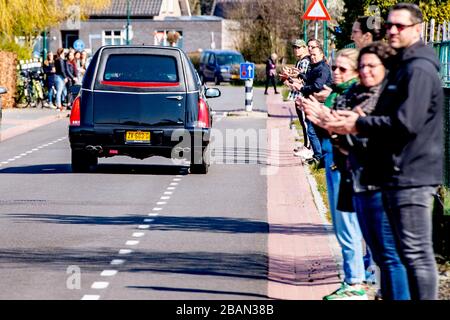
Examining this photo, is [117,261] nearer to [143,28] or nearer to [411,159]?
[411,159]

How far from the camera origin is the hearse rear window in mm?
18203

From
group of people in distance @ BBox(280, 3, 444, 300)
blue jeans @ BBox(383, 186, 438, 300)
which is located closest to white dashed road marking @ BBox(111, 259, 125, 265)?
group of people in distance @ BBox(280, 3, 444, 300)

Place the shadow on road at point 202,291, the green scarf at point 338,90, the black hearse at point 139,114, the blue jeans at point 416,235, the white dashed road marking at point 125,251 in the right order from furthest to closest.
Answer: the black hearse at point 139,114
the white dashed road marking at point 125,251
the shadow on road at point 202,291
the green scarf at point 338,90
the blue jeans at point 416,235

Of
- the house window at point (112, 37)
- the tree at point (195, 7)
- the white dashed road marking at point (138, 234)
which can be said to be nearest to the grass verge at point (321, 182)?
the white dashed road marking at point (138, 234)

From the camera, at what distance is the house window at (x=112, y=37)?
97625 mm

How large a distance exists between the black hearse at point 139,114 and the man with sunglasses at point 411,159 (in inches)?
430

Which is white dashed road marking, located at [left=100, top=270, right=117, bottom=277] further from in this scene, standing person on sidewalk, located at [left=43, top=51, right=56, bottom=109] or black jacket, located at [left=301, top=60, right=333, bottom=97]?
standing person on sidewalk, located at [left=43, top=51, right=56, bottom=109]

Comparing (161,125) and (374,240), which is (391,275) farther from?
(161,125)

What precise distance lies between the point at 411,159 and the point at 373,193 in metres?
0.36

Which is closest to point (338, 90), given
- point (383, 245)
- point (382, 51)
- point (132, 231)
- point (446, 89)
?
point (382, 51)

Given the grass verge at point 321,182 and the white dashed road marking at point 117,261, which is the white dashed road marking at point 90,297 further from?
the grass verge at point 321,182

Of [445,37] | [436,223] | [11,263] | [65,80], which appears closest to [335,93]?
[436,223]

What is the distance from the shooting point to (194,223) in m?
13.0

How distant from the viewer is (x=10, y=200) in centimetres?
1509
